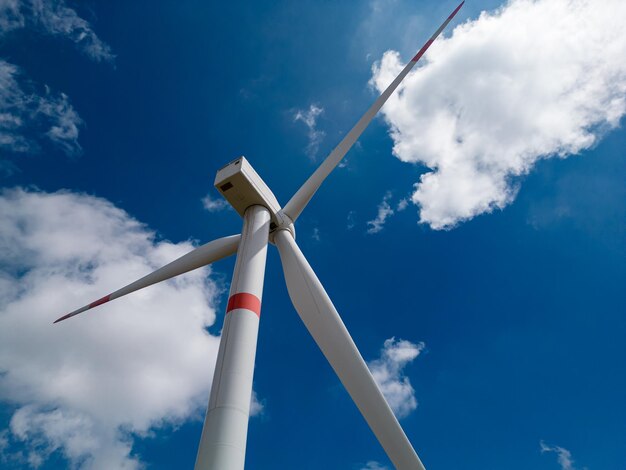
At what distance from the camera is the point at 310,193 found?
1512 cm

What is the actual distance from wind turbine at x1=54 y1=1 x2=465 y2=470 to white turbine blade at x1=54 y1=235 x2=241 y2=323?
0.13 feet

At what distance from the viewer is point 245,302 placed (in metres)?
9.57

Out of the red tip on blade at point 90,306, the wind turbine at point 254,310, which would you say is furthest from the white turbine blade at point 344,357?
the red tip on blade at point 90,306

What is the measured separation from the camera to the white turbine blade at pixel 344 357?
977 centimetres

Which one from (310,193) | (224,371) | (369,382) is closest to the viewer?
(224,371)

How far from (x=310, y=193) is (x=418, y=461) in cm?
957

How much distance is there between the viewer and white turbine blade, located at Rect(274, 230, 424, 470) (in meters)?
9.77

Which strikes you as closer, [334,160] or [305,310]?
[305,310]

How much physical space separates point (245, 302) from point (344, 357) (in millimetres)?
3268

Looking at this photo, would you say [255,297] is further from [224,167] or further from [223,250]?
[224,167]

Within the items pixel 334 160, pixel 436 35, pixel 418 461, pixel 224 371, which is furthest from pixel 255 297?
pixel 436 35

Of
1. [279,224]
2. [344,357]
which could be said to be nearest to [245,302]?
[344,357]

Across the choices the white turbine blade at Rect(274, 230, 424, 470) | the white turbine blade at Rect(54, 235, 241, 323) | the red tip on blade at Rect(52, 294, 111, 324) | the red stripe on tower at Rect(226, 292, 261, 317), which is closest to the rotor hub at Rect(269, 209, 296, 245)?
the white turbine blade at Rect(54, 235, 241, 323)

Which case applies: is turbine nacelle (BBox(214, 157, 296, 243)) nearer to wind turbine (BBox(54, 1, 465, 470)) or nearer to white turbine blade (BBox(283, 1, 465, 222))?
wind turbine (BBox(54, 1, 465, 470))
